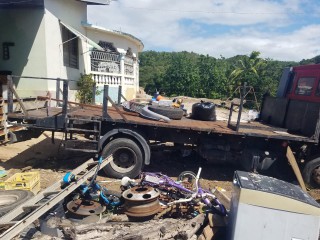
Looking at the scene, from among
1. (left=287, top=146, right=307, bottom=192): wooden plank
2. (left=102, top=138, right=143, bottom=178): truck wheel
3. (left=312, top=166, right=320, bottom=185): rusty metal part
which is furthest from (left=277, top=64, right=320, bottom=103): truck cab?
(left=102, top=138, right=143, bottom=178): truck wheel

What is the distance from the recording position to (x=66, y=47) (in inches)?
486

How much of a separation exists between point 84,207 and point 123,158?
182cm

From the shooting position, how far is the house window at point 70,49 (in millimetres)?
12103

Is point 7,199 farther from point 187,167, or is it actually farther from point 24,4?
point 24,4

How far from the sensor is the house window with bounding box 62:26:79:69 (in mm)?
12103

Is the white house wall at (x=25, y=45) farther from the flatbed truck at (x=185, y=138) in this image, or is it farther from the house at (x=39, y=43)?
the flatbed truck at (x=185, y=138)

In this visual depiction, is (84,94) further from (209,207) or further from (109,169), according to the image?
(209,207)

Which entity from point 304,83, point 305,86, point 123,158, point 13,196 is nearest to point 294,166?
point 305,86

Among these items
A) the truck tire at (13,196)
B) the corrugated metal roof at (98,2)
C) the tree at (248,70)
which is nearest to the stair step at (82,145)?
the truck tire at (13,196)

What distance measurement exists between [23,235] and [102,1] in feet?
40.7

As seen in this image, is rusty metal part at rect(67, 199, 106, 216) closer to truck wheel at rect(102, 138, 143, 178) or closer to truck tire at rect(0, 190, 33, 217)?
truck tire at rect(0, 190, 33, 217)

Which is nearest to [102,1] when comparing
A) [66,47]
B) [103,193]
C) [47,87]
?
[66,47]

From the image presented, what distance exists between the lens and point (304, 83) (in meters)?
6.71

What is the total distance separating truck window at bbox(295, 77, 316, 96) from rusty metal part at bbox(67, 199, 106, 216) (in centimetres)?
520
